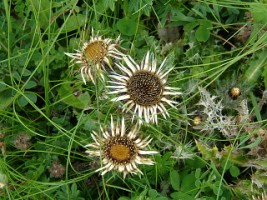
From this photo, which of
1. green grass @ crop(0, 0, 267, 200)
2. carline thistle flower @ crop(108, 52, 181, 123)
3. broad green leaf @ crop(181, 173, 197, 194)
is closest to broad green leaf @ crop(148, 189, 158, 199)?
green grass @ crop(0, 0, 267, 200)

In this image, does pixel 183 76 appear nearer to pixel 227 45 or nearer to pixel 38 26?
pixel 227 45

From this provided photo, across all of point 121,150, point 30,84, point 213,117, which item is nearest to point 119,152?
point 121,150

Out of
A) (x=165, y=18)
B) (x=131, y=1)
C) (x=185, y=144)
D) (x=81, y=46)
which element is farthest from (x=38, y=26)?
(x=185, y=144)

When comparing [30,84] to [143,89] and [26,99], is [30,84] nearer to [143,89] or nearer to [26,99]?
[26,99]

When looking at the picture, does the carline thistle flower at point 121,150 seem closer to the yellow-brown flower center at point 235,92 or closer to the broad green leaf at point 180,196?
the broad green leaf at point 180,196

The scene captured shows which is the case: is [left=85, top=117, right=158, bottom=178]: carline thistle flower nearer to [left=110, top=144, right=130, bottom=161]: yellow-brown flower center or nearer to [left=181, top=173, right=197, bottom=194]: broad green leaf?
[left=110, top=144, right=130, bottom=161]: yellow-brown flower center

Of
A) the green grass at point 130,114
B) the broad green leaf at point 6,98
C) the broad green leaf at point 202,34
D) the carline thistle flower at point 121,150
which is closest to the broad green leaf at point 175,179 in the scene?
the green grass at point 130,114
